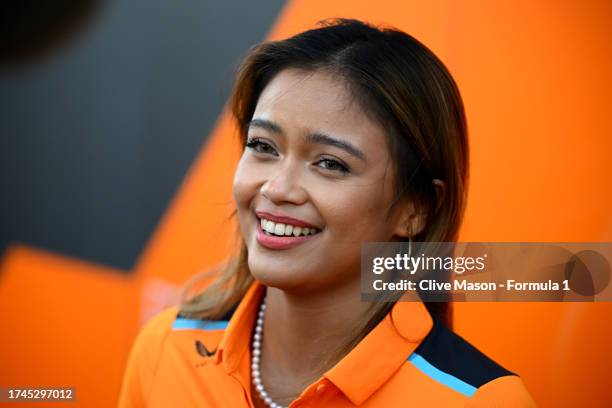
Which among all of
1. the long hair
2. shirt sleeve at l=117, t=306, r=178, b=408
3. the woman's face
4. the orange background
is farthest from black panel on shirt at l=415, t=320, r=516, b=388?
shirt sleeve at l=117, t=306, r=178, b=408

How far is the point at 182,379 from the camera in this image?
1620mm

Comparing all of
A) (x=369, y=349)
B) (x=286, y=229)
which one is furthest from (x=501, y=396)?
(x=286, y=229)

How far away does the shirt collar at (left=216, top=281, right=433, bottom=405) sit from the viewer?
1429mm

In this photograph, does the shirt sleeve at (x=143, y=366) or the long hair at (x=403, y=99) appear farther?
the shirt sleeve at (x=143, y=366)

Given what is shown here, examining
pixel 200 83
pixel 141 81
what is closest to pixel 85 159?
pixel 141 81

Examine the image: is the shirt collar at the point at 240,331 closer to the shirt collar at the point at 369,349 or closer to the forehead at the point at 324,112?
the shirt collar at the point at 369,349

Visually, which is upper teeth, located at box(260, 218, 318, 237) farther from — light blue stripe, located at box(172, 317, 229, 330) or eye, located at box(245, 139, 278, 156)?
light blue stripe, located at box(172, 317, 229, 330)

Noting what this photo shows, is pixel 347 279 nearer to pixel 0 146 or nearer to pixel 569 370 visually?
pixel 569 370

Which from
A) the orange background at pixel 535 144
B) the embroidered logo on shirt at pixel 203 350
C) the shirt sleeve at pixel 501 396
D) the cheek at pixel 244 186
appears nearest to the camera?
the shirt sleeve at pixel 501 396

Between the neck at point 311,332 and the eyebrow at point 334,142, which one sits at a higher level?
the eyebrow at point 334,142

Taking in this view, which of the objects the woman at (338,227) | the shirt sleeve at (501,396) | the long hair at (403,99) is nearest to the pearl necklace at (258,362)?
the woman at (338,227)

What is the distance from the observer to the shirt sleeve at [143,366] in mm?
1682

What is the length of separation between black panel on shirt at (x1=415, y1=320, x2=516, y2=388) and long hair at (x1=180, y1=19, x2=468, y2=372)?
105 mm

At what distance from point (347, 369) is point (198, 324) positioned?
45 cm
